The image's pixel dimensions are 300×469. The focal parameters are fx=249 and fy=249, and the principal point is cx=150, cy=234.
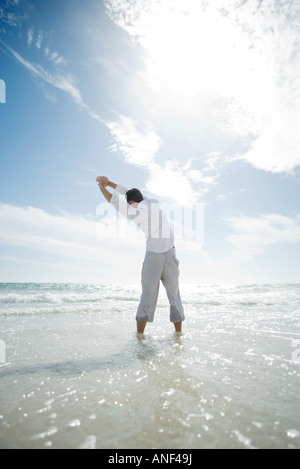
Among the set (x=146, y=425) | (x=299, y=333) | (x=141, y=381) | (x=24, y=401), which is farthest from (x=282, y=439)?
(x=299, y=333)

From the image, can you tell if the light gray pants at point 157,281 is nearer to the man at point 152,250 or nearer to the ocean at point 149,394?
the man at point 152,250

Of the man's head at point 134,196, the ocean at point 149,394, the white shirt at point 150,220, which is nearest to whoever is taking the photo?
the ocean at point 149,394

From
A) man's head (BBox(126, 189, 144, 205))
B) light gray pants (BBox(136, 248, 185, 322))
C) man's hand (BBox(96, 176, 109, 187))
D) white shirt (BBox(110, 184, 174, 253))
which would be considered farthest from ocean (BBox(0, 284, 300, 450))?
man's hand (BBox(96, 176, 109, 187))

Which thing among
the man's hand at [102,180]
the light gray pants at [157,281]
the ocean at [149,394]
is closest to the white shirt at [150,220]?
the light gray pants at [157,281]

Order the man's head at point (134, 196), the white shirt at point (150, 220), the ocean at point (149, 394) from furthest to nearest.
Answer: the man's head at point (134, 196), the white shirt at point (150, 220), the ocean at point (149, 394)

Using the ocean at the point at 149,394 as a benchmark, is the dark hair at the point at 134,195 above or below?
above

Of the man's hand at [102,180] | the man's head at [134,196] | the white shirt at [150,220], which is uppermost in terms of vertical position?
the man's hand at [102,180]

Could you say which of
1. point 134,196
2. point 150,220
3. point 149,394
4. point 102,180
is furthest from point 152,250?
point 149,394

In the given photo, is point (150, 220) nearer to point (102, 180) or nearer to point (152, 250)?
point (152, 250)

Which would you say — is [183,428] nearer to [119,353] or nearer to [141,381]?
[141,381]

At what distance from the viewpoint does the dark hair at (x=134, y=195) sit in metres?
4.08

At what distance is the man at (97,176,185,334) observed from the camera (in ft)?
12.9

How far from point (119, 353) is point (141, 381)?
0.95 metres

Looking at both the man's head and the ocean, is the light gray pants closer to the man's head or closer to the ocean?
the ocean
